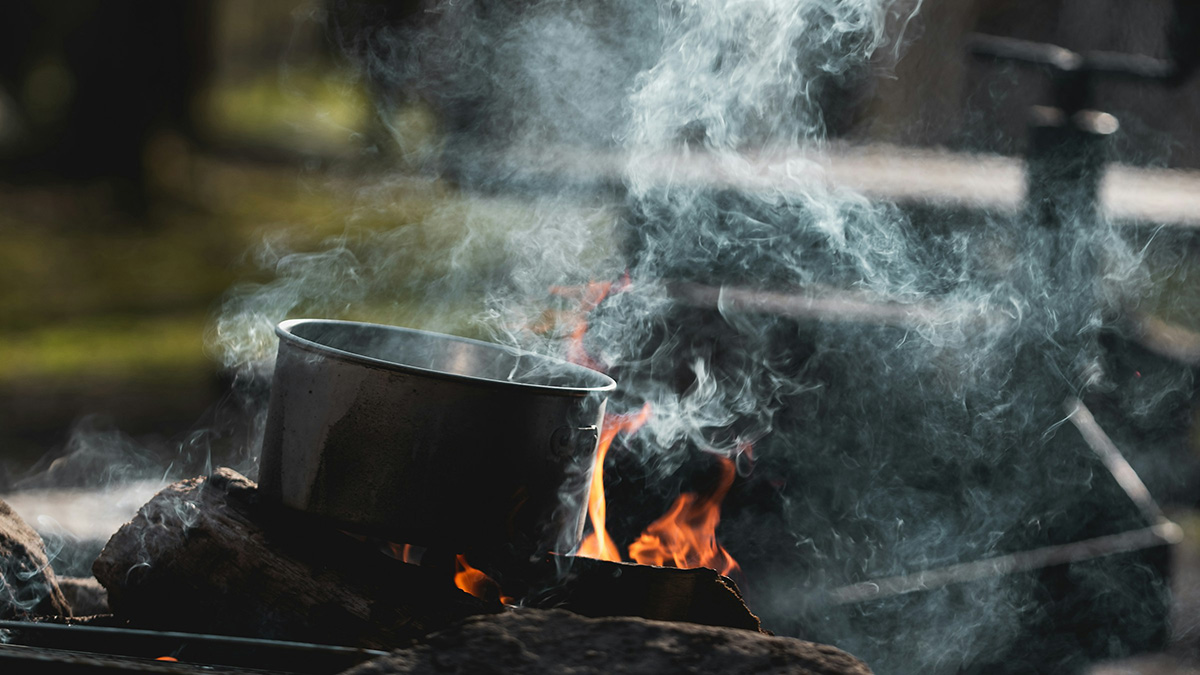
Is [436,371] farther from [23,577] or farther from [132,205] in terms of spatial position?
[132,205]

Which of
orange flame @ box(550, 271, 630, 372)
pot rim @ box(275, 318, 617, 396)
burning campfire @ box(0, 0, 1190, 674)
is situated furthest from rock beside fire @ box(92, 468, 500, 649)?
orange flame @ box(550, 271, 630, 372)

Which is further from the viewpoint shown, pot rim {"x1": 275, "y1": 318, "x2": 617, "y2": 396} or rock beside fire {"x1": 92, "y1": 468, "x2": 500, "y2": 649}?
rock beside fire {"x1": 92, "y1": 468, "x2": 500, "y2": 649}

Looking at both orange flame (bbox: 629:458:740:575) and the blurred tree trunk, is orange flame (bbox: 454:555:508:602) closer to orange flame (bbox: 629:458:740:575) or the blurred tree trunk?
orange flame (bbox: 629:458:740:575)

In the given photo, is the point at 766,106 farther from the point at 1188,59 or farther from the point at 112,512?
the point at 112,512

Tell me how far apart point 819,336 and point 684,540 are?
1622 mm

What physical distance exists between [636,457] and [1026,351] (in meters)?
2.33

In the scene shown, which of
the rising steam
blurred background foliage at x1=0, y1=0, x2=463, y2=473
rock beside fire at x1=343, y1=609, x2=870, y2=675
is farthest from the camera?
blurred background foliage at x1=0, y1=0, x2=463, y2=473

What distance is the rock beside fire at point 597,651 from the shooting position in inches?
70.3

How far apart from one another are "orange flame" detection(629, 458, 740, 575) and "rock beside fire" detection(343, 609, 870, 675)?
102cm

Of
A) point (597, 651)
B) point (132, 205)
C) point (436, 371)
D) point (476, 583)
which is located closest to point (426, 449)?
point (436, 371)

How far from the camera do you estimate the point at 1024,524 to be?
15.4 ft

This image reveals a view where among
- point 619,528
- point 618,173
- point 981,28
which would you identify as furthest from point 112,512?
point 981,28

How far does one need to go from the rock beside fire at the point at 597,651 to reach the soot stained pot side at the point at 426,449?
0.43 meters

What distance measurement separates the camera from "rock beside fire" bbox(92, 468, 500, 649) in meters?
2.37
